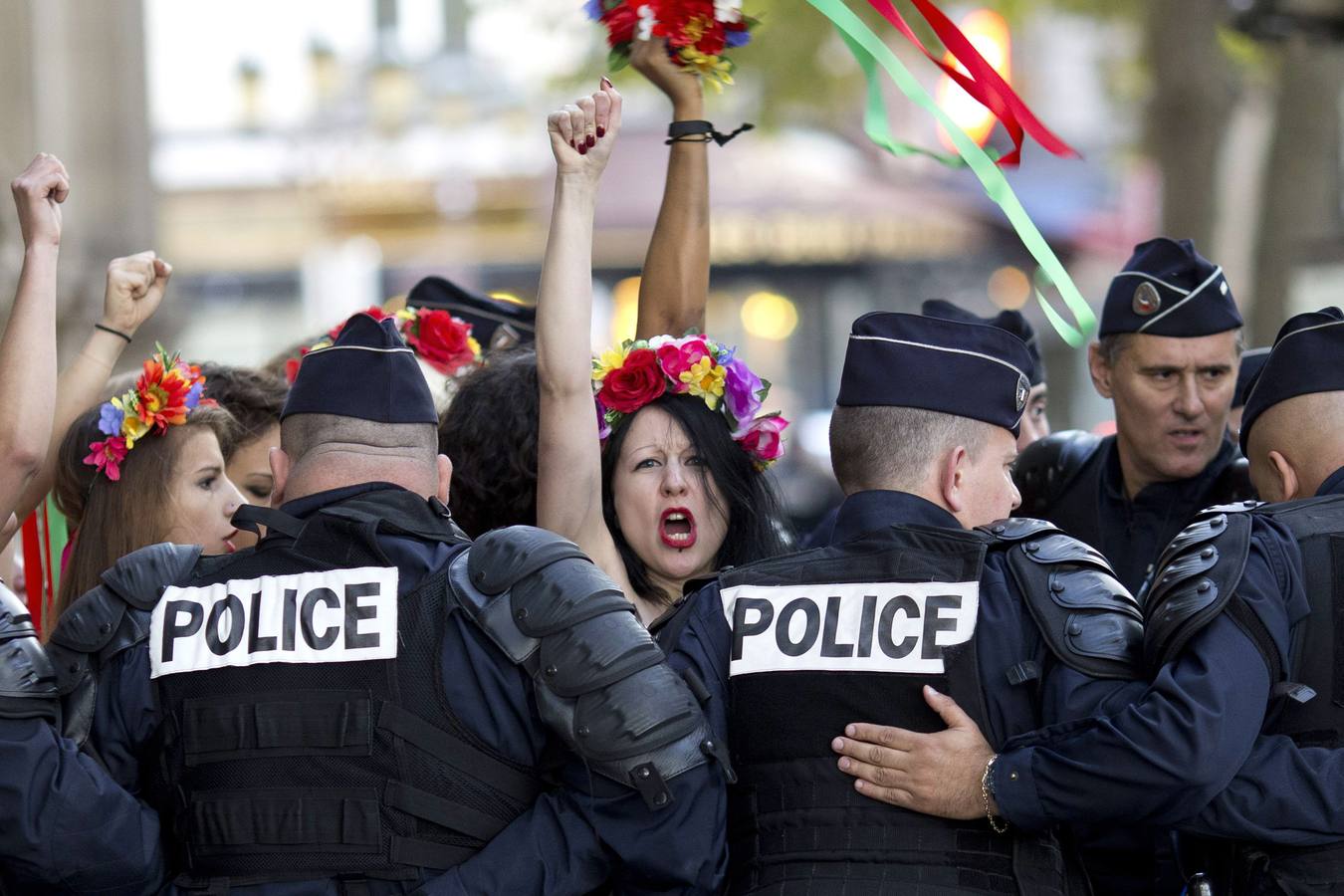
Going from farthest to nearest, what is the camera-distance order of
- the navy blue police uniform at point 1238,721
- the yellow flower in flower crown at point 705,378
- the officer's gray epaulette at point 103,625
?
the yellow flower in flower crown at point 705,378
the officer's gray epaulette at point 103,625
the navy blue police uniform at point 1238,721

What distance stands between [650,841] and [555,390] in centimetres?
119

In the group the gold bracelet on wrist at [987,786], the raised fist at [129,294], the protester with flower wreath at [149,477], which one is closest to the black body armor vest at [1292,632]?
the gold bracelet on wrist at [987,786]

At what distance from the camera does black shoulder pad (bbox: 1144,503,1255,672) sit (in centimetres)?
290

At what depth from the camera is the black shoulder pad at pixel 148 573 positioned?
10.3 feet

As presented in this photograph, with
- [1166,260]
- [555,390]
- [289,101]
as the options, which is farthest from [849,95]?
[555,390]

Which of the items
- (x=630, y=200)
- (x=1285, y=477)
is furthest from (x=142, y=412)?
(x=630, y=200)

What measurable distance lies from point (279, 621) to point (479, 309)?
2.74 metres

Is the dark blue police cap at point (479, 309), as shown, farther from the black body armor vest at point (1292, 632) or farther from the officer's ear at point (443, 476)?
the black body armor vest at point (1292, 632)

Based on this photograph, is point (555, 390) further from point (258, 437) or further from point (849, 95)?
point (849, 95)

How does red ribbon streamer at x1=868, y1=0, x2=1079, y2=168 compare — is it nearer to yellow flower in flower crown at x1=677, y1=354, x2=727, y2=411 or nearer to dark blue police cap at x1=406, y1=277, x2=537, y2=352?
yellow flower in flower crown at x1=677, y1=354, x2=727, y2=411

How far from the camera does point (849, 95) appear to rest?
1738 cm

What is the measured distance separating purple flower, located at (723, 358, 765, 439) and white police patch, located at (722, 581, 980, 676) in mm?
1113

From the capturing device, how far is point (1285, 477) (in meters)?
3.40

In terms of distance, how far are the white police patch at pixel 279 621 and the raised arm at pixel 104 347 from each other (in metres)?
1.43
